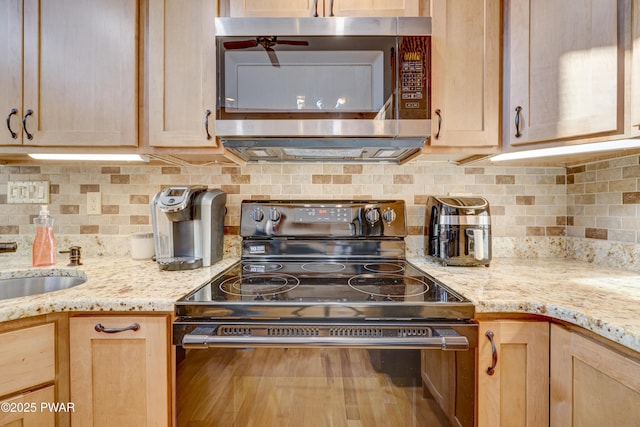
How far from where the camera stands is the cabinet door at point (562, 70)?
1.00 meters

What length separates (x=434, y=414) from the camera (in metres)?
0.91

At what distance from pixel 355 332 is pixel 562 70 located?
1152mm

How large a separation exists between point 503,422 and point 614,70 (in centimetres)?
115

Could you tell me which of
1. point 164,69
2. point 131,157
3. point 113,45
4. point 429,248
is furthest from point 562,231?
point 113,45

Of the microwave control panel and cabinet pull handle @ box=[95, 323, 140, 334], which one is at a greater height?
the microwave control panel

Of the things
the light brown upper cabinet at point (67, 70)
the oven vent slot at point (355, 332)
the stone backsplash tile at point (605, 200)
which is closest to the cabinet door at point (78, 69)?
the light brown upper cabinet at point (67, 70)

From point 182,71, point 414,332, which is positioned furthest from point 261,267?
point 182,71

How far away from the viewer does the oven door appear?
900 millimetres

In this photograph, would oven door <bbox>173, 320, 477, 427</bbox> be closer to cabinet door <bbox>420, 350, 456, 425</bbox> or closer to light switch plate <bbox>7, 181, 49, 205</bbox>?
cabinet door <bbox>420, 350, 456, 425</bbox>

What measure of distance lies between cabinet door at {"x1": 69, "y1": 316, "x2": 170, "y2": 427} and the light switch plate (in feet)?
3.57

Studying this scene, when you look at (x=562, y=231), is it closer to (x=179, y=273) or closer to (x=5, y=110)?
(x=179, y=273)

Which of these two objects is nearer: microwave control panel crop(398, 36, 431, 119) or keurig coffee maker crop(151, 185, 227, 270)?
microwave control panel crop(398, 36, 431, 119)

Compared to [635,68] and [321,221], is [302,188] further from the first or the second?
[635,68]

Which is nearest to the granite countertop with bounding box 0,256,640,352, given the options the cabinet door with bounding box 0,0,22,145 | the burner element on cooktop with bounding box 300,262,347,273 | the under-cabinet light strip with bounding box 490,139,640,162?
the burner element on cooktop with bounding box 300,262,347,273
